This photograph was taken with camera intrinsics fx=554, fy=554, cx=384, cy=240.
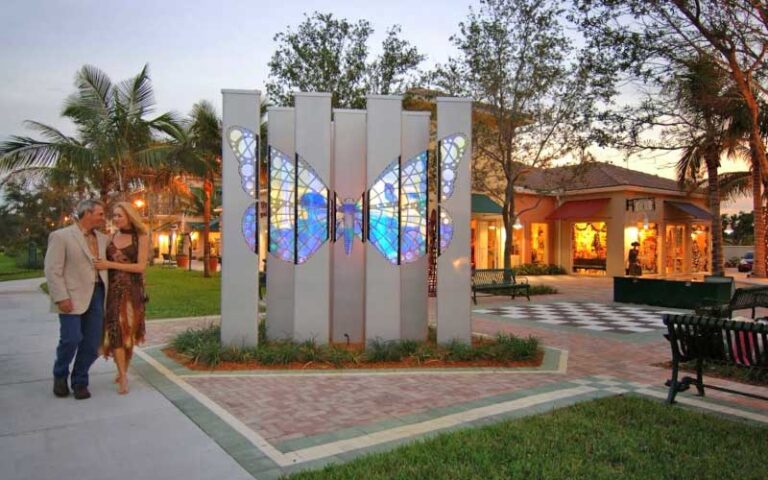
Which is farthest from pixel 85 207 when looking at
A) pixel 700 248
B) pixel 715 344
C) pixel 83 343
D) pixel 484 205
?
pixel 700 248

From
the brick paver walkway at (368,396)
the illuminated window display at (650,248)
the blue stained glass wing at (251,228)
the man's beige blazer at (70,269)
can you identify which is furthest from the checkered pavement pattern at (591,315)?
the illuminated window display at (650,248)

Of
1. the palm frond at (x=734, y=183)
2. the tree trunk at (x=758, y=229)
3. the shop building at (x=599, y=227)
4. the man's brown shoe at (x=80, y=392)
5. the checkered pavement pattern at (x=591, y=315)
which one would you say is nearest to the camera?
the man's brown shoe at (x=80, y=392)

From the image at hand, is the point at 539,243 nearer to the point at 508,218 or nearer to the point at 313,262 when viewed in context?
the point at 508,218

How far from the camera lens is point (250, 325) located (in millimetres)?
7469

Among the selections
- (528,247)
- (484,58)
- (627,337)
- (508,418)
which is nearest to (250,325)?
(508,418)

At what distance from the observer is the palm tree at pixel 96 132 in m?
16.6

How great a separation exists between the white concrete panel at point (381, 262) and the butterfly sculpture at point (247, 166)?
1580 millimetres

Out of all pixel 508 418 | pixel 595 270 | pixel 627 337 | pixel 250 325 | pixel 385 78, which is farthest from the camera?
pixel 595 270

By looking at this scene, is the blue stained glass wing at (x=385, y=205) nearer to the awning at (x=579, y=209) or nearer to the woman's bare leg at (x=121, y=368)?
the woman's bare leg at (x=121, y=368)

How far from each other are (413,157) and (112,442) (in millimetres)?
5439

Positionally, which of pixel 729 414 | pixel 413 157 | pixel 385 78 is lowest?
pixel 729 414

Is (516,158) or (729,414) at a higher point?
(516,158)

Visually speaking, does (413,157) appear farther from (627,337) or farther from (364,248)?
(627,337)

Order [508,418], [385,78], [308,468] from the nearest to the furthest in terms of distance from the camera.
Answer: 1. [308,468]
2. [508,418]
3. [385,78]
